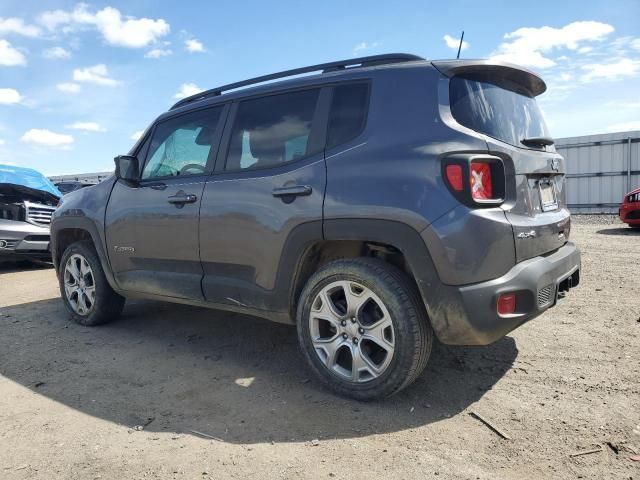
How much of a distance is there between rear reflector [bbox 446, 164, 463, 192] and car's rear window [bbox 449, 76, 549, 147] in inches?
12.1

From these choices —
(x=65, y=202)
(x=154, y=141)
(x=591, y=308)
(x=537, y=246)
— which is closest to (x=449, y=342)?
(x=537, y=246)

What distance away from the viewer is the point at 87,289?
479 centimetres

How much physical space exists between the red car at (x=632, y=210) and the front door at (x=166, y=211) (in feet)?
31.2

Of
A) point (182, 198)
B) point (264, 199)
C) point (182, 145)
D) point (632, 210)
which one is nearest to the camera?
point (264, 199)

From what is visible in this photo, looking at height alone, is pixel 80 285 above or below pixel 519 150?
below

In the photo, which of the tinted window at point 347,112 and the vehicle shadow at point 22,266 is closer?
the tinted window at point 347,112

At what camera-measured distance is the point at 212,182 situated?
367 centimetres

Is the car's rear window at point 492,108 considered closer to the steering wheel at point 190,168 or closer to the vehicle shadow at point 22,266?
the steering wheel at point 190,168

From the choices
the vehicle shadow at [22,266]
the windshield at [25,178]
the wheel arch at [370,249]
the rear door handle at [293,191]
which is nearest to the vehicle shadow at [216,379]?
the wheel arch at [370,249]

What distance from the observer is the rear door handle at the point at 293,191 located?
311 centimetres

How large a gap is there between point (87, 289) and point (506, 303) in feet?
12.6

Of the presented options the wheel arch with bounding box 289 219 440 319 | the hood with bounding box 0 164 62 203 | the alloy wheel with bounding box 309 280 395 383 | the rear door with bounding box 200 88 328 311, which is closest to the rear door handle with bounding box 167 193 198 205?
the rear door with bounding box 200 88 328 311

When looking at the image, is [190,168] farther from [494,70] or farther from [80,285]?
[494,70]

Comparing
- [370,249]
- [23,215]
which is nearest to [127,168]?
[370,249]
